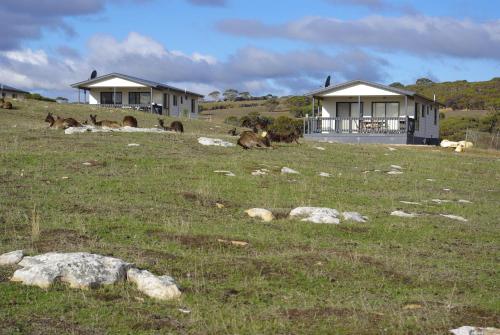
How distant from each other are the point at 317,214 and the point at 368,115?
34.5 m

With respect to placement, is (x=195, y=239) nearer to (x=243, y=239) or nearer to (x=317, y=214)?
(x=243, y=239)

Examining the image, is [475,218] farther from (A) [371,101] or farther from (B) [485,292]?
(A) [371,101]

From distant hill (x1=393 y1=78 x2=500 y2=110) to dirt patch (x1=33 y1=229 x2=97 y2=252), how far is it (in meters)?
80.9

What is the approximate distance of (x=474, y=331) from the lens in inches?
275

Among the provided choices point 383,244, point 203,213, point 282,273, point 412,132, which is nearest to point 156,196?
point 203,213

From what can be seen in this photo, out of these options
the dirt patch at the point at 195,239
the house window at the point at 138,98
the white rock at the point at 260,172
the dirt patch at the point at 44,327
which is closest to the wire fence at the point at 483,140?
the white rock at the point at 260,172

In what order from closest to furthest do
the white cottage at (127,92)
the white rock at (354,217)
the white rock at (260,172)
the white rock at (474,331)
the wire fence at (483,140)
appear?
the white rock at (474,331) < the white rock at (354,217) < the white rock at (260,172) < the wire fence at (483,140) < the white cottage at (127,92)

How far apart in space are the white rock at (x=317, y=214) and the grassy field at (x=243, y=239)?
0.29 metres

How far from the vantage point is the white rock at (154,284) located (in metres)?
8.08

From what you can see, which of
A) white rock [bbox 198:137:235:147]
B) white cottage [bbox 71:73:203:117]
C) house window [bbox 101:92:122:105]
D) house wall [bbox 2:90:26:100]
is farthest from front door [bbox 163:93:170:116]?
white rock [bbox 198:137:235:147]

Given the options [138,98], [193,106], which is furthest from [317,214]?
[193,106]

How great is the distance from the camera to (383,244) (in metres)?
11.9

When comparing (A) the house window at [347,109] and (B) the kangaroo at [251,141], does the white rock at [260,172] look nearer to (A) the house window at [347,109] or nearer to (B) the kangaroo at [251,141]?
(B) the kangaroo at [251,141]

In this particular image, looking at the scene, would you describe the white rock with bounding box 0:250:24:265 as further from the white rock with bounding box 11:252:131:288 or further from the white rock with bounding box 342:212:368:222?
the white rock with bounding box 342:212:368:222
